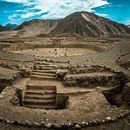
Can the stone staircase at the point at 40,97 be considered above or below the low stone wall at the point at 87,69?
below

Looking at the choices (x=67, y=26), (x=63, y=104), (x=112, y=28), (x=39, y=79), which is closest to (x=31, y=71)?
(x=39, y=79)

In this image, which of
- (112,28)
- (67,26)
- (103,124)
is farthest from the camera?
(112,28)

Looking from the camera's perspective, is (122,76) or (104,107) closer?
(104,107)

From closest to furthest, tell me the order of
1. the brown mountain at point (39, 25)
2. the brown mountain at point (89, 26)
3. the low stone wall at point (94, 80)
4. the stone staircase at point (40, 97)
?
the stone staircase at point (40, 97) → the low stone wall at point (94, 80) → the brown mountain at point (89, 26) → the brown mountain at point (39, 25)

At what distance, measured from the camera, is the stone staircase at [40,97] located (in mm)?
10992

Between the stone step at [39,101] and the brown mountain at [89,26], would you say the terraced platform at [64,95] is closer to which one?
the stone step at [39,101]

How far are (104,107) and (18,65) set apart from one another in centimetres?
620

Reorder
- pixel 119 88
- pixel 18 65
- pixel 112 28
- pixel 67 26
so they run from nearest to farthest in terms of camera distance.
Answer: pixel 119 88 < pixel 18 65 < pixel 67 26 < pixel 112 28

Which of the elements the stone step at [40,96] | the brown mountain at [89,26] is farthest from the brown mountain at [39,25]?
the stone step at [40,96]

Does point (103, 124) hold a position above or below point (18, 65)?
below

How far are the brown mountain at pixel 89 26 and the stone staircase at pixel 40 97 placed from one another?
46.8m

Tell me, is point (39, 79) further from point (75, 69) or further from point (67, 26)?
point (67, 26)

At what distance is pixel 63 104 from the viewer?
10.9 metres

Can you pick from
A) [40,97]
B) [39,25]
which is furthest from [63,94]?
[39,25]
